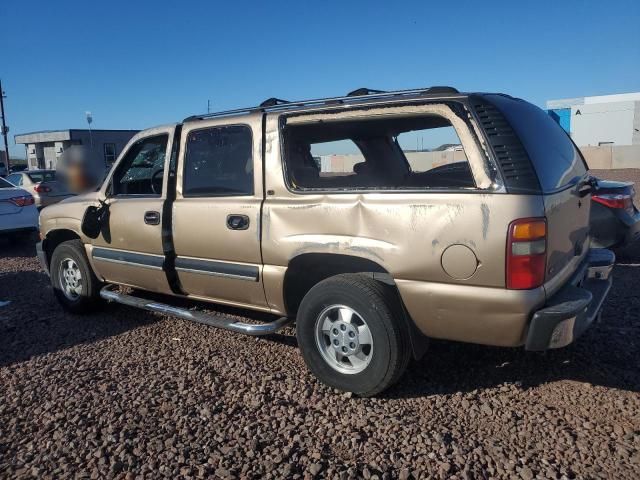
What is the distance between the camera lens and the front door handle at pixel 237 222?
3.91 metres

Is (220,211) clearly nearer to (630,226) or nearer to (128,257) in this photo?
(128,257)

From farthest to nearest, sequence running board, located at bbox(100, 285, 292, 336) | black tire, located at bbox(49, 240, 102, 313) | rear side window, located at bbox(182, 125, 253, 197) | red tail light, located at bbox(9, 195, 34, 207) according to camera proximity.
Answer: red tail light, located at bbox(9, 195, 34, 207) → black tire, located at bbox(49, 240, 102, 313) → rear side window, located at bbox(182, 125, 253, 197) → running board, located at bbox(100, 285, 292, 336)

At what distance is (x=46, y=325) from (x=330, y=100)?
3653 millimetres

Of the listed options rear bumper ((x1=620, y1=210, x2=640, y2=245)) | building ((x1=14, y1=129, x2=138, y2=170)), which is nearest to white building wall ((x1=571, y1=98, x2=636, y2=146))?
building ((x1=14, y1=129, x2=138, y2=170))

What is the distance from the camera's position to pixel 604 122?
54.2 metres

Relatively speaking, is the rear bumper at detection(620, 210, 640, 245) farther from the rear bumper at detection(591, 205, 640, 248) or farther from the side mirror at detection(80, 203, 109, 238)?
the side mirror at detection(80, 203, 109, 238)

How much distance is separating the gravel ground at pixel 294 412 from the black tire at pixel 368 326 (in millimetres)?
147

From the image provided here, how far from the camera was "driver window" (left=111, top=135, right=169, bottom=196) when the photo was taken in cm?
493

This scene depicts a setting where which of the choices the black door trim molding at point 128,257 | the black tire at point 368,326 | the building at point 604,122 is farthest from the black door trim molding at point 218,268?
the building at point 604,122

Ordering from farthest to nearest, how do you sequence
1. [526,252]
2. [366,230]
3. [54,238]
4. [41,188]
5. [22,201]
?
[41,188], [22,201], [54,238], [366,230], [526,252]

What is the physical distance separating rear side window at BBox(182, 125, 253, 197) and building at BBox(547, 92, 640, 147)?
55097 mm

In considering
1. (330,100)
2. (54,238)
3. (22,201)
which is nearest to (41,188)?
(22,201)

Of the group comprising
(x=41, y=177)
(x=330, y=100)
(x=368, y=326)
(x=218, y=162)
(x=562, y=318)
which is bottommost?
(x=368, y=326)

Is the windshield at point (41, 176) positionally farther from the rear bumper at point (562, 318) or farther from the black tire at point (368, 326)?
the rear bumper at point (562, 318)
